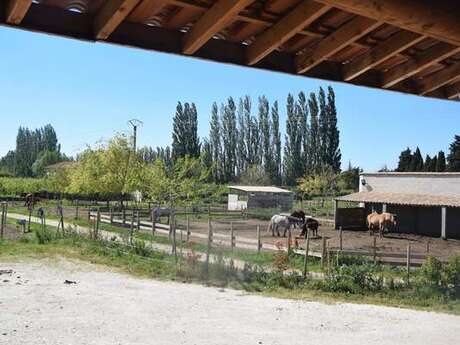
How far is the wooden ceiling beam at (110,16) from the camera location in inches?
90.0

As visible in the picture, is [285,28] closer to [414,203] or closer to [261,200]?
[414,203]

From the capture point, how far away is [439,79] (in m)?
3.66

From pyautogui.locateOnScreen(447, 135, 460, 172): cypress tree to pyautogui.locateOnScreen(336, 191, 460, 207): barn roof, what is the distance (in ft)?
64.6

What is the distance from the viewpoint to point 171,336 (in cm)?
795

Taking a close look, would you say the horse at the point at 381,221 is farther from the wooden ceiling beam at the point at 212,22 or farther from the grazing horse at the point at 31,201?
the wooden ceiling beam at the point at 212,22

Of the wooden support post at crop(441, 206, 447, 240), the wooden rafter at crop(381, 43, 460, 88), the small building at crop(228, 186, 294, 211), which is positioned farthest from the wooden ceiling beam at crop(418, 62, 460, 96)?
the small building at crop(228, 186, 294, 211)

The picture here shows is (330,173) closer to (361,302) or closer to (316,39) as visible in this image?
(361,302)

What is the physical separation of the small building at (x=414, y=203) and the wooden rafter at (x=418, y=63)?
2667cm

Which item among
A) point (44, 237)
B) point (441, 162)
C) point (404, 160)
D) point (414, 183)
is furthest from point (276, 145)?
point (44, 237)

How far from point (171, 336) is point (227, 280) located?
543 cm

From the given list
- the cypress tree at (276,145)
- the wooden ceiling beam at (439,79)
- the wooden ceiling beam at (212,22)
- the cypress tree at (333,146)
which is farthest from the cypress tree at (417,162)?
the wooden ceiling beam at (212,22)

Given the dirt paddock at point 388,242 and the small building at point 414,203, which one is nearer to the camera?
the dirt paddock at point 388,242

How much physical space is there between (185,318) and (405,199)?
24.8 m

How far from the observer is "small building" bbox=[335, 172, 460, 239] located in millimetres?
28391
